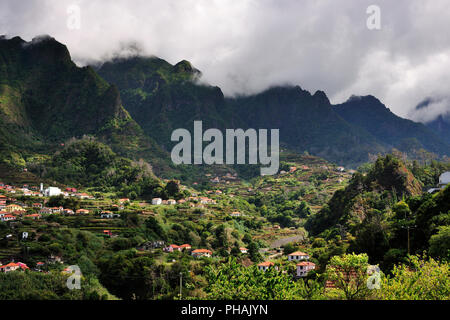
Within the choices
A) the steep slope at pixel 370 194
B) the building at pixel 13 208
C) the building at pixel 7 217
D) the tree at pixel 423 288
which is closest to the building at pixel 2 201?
the building at pixel 13 208

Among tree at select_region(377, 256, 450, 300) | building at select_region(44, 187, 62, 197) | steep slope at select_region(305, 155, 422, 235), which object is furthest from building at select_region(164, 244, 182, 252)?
→ tree at select_region(377, 256, 450, 300)

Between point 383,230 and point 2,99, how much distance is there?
141 metres

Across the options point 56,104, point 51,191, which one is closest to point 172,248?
point 51,191

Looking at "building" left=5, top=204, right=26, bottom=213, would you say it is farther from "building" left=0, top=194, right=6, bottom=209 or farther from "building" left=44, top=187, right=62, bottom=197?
"building" left=44, top=187, right=62, bottom=197

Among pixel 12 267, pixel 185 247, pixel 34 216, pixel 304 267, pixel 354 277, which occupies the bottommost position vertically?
A: pixel 304 267

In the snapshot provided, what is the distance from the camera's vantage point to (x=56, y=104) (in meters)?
163

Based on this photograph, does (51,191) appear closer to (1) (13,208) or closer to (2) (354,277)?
(1) (13,208)

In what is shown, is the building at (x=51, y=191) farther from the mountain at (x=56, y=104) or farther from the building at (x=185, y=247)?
the mountain at (x=56, y=104)

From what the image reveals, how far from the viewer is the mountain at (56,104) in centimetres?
13975

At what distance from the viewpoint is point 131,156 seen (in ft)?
449

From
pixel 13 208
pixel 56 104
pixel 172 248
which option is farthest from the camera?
pixel 56 104

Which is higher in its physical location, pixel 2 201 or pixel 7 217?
pixel 2 201

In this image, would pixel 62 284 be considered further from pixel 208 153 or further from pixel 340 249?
pixel 208 153

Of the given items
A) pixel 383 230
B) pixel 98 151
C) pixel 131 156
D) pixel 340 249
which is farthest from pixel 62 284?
pixel 131 156
